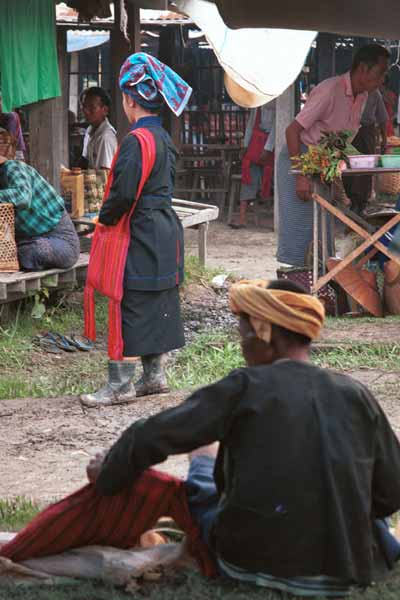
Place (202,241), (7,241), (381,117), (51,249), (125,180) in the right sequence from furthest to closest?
(381,117) → (202,241) → (51,249) → (7,241) → (125,180)

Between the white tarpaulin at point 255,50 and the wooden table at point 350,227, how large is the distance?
2.04 metres

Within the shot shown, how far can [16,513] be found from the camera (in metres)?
4.20

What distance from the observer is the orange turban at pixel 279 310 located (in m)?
3.10

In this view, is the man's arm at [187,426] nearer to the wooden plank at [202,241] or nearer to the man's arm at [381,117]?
the wooden plank at [202,241]

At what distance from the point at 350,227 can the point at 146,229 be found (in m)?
2.95

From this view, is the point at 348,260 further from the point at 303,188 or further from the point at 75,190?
the point at 75,190

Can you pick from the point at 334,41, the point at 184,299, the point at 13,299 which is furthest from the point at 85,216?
the point at 334,41

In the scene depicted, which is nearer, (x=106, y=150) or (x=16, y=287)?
(x=16, y=287)

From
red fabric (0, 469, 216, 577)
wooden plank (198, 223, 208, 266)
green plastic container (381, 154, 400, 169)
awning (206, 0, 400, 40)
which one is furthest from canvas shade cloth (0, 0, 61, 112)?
red fabric (0, 469, 216, 577)

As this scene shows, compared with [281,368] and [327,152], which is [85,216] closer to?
[327,152]

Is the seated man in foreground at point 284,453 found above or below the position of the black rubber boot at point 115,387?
above

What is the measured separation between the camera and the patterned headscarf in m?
5.95

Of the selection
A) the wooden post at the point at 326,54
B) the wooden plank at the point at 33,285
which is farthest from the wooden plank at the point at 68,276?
the wooden post at the point at 326,54

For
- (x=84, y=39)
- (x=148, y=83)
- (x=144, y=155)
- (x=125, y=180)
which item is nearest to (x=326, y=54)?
(x=84, y=39)
